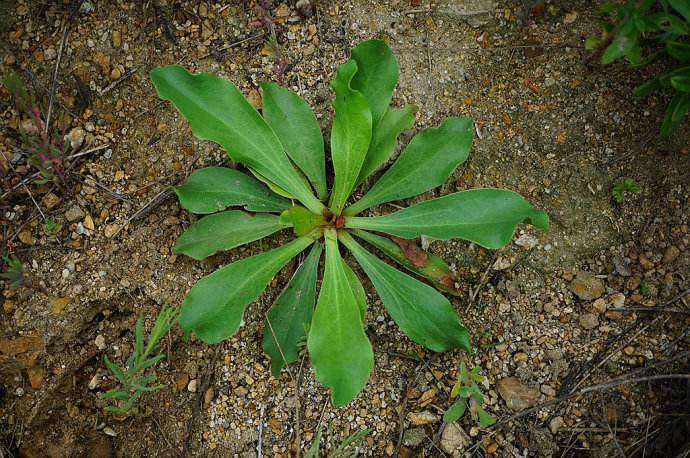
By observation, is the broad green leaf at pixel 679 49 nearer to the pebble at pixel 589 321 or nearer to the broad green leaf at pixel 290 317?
the pebble at pixel 589 321

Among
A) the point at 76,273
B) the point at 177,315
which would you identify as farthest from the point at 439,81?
the point at 76,273

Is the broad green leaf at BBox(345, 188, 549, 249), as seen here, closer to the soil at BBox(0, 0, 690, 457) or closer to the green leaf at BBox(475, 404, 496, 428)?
the soil at BBox(0, 0, 690, 457)

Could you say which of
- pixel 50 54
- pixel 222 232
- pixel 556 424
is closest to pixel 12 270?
pixel 222 232

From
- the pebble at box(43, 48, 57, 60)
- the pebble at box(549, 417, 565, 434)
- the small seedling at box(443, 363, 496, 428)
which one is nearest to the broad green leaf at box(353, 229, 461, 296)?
the small seedling at box(443, 363, 496, 428)

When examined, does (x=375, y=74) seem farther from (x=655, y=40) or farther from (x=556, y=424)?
(x=556, y=424)

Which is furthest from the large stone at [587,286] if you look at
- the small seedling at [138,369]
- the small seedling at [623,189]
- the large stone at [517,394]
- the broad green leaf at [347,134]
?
the small seedling at [138,369]

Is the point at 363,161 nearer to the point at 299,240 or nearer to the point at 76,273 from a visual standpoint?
the point at 299,240
